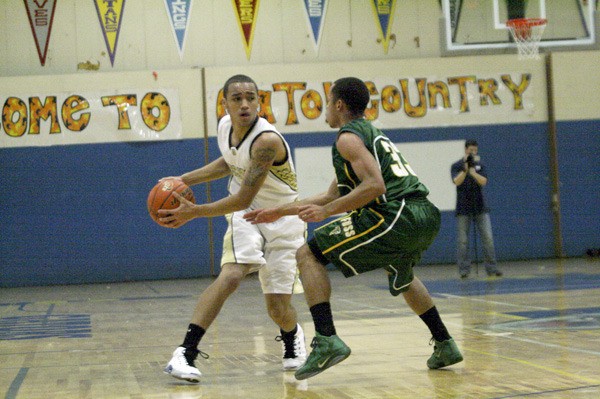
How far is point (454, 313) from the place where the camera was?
8367 mm

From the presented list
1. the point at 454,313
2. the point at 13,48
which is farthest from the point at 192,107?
the point at 454,313

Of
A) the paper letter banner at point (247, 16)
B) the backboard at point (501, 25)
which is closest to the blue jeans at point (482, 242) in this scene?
the backboard at point (501, 25)

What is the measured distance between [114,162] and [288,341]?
33.2ft

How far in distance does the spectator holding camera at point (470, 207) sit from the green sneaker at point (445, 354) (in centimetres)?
752

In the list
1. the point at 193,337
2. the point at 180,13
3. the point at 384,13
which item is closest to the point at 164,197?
the point at 193,337

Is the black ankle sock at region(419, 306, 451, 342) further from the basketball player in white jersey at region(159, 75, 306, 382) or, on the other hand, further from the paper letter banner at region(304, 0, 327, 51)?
the paper letter banner at region(304, 0, 327, 51)

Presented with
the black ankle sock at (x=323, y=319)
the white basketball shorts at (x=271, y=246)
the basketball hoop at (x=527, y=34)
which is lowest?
the black ankle sock at (x=323, y=319)

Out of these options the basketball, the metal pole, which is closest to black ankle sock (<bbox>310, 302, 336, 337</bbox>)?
the basketball

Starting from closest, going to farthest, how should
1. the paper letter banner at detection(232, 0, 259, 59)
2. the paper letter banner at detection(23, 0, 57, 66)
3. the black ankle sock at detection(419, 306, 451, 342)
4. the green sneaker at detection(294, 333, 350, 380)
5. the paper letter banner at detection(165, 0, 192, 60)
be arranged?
1. the green sneaker at detection(294, 333, 350, 380)
2. the black ankle sock at detection(419, 306, 451, 342)
3. the paper letter banner at detection(23, 0, 57, 66)
4. the paper letter banner at detection(165, 0, 192, 60)
5. the paper letter banner at detection(232, 0, 259, 59)

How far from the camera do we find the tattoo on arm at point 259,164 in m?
5.38

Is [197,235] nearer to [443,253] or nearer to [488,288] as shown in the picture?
[443,253]

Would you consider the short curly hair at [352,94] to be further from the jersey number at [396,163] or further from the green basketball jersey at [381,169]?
the jersey number at [396,163]

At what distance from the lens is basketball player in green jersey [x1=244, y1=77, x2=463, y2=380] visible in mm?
4844

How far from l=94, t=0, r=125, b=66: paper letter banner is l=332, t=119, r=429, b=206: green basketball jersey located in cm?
1111
